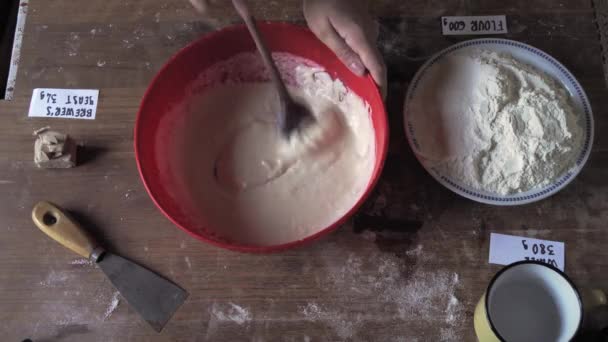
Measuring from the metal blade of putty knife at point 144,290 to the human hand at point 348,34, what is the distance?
525mm

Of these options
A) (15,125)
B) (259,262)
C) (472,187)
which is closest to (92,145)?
(15,125)

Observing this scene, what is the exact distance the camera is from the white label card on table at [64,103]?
104 centimetres

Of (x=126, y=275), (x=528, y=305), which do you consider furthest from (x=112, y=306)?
(x=528, y=305)

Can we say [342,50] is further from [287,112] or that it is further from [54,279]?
[54,279]

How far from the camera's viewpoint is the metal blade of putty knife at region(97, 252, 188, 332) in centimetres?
89

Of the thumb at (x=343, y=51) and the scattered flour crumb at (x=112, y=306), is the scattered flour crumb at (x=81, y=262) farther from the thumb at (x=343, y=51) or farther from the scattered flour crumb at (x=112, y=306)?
the thumb at (x=343, y=51)

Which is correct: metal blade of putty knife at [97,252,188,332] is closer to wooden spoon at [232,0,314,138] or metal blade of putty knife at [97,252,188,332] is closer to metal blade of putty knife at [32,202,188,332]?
metal blade of putty knife at [32,202,188,332]

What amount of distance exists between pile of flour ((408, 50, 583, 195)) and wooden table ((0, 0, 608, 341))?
2.6 inches

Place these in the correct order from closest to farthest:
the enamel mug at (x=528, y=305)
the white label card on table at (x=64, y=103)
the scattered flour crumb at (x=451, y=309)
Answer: the enamel mug at (x=528, y=305)
the scattered flour crumb at (x=451, y=309)
the white label card on table at (x=64, y=103)

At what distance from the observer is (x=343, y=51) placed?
89 cm

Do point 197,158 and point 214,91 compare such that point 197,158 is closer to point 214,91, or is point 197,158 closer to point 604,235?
point 214,91

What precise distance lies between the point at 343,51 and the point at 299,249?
38cm

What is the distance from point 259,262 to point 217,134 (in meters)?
0.29

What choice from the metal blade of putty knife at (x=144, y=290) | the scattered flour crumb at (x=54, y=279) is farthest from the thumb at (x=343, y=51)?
the scattered flour crumb at (x=54, y=279)
